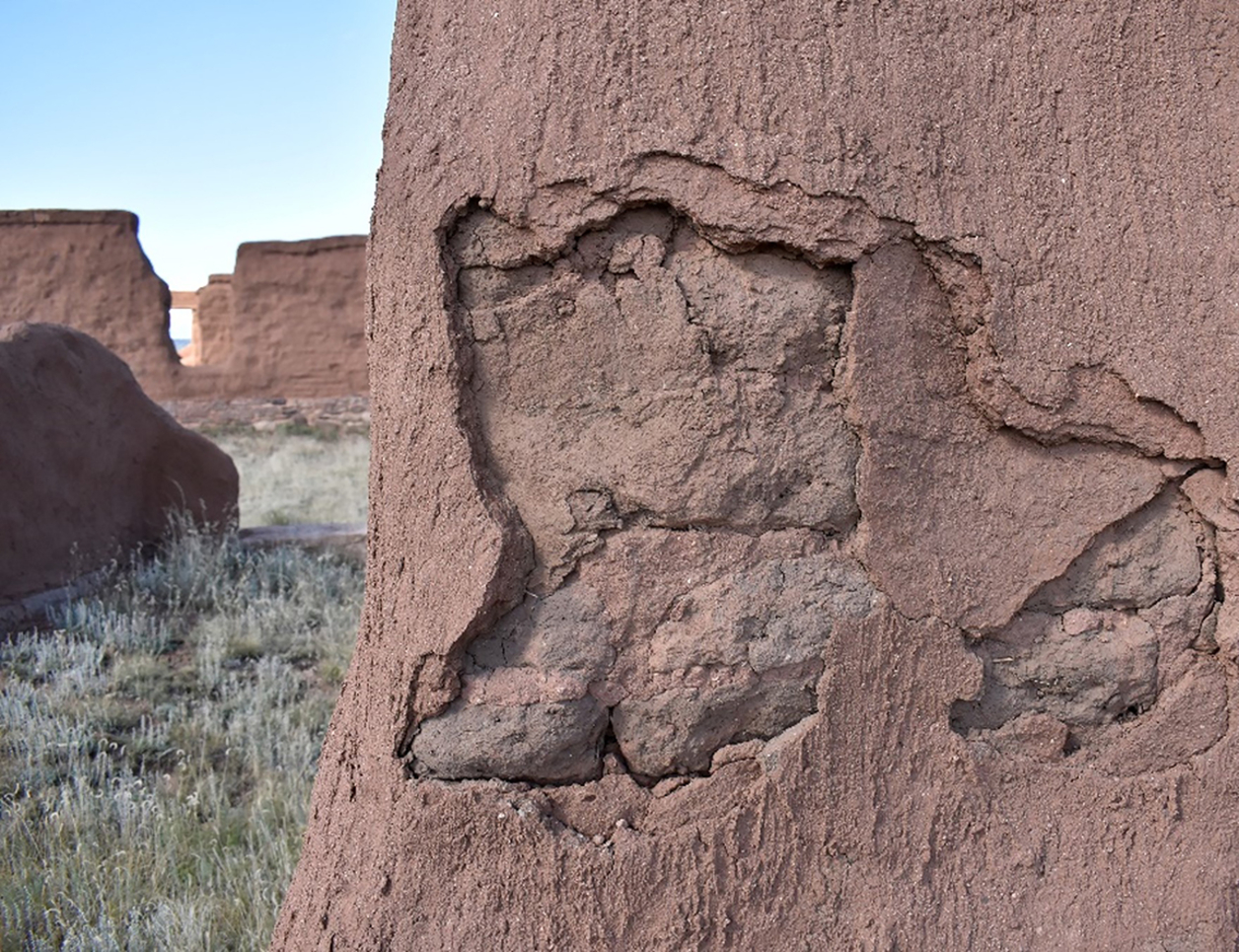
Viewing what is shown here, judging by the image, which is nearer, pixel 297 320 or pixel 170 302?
pixel 170 302

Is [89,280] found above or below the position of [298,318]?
above

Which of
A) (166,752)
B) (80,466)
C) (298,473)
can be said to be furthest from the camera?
(298,473)

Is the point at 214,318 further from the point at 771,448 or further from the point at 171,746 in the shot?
the point at 771,448

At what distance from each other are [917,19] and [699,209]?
1.48 feet

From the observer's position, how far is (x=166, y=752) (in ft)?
11.9

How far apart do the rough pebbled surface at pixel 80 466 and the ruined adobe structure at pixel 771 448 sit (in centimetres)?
392

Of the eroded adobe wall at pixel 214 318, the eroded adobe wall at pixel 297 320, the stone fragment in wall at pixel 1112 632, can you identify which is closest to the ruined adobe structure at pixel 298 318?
the eroded adobe wall at pixel 297 320

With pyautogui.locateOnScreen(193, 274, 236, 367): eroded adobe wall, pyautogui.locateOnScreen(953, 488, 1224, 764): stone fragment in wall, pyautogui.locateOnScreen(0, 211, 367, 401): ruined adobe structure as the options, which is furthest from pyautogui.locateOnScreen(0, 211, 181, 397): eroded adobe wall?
pyautogui.locateOnScreen(953, 488, 1224, 764): stone fragment in wall

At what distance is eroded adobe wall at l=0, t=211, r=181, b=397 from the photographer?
14.4 metres

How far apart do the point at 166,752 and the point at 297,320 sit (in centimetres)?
1198

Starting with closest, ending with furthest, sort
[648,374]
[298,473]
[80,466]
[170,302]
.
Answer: [648,374], [80,466], [298,473], [170,302]

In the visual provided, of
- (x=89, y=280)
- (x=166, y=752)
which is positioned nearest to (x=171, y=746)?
(x=166, y=752)

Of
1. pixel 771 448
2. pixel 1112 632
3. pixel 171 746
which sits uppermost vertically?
pixel 771 448

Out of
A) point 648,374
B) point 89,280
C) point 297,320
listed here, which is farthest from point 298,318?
point 648,374
